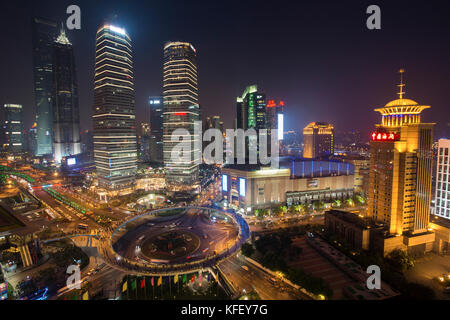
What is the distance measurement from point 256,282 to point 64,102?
122042 millimetres

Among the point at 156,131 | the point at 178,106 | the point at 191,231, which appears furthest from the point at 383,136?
the point at 156,131

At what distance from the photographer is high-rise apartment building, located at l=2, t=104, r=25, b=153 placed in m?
134

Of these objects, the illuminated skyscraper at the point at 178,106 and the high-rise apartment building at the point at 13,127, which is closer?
the illuminated skyscraper at the point at 178,106

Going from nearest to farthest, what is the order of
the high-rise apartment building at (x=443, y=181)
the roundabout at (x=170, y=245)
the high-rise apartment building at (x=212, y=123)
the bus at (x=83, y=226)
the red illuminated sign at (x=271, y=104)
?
1. the roundabout at (x=170, y=245)
2. the high-rise apartment building at (x=443, y=181)
3. the bus at (x=83, y=226)
4. the red illuminated sign at (x=271, y=104)
5. the high-rise apartment building at (x=212, y=123)

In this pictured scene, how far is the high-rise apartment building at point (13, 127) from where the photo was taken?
5266 inches

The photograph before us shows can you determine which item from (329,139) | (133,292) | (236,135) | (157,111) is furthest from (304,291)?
(157,111)

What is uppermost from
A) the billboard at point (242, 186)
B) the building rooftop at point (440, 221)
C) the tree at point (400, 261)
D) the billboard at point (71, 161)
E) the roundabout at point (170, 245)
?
the billboard at point (71, 161)

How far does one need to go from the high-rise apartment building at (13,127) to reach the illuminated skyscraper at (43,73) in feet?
47.1

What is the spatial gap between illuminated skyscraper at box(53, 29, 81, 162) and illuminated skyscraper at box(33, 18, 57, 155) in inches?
979

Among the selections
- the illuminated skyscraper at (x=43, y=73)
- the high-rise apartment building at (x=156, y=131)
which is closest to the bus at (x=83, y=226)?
the high-rise apartment building at (x=156, y=131)

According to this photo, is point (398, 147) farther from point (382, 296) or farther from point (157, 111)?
point (157, 111)

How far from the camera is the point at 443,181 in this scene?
4138 centimetres

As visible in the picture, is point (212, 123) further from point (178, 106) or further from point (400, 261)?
point (400, 261)

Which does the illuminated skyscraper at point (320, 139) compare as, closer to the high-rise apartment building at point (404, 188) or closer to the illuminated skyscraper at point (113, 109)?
the high-rise apartment building at point (404, 188)
